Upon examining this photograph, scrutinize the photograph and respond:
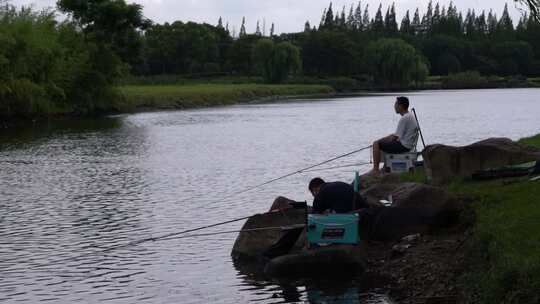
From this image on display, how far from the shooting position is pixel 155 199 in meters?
23.0

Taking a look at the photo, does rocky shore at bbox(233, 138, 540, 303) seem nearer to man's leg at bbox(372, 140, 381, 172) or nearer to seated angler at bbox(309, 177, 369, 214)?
man's leg at bbox(372, 140, 381, 172)

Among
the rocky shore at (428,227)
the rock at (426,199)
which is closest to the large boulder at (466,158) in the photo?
the rocky shore at (428,227)

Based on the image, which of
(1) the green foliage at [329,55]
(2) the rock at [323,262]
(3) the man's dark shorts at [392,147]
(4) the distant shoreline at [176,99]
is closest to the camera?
(2) the rock at [323,262]

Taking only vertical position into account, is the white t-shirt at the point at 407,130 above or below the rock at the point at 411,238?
above

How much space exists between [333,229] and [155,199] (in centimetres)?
1038

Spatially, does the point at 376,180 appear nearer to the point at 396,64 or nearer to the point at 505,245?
the point at 505,245

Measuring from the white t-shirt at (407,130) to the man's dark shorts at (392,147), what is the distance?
0.08 m

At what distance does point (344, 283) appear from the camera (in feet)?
43.1

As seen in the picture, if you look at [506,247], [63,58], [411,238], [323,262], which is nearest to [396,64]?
[63,58]

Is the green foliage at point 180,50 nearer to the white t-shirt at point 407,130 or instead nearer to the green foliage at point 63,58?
the green foliage at point 63,58

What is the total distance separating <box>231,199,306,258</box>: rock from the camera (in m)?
15.2

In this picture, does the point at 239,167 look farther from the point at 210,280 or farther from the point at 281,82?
the point at 281,82

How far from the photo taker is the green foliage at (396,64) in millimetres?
132250

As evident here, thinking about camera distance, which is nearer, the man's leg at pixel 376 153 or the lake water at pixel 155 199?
the lake water at pixel 155 199
